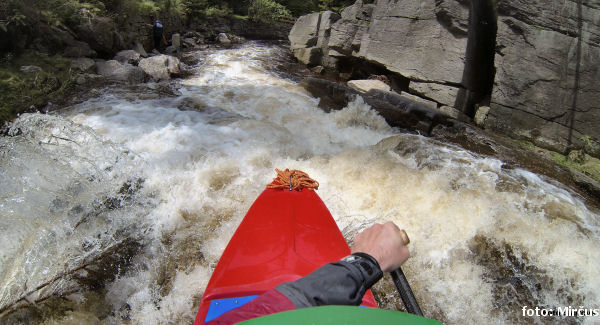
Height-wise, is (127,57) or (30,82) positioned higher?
(127,57)

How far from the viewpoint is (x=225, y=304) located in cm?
161

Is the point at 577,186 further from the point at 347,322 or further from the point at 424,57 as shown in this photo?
the point at 347,322

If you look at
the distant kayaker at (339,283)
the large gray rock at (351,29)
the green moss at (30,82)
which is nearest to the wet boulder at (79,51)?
the green moss at (30,82)

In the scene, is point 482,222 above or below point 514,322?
Result: above

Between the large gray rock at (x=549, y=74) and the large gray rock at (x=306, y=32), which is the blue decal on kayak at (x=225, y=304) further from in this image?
the large gray rock at (x=306, y=32)

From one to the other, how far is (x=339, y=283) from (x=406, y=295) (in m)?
0.31

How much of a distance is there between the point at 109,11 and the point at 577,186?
1101 cm

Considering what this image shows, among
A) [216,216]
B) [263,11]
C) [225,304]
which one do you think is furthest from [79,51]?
[263,11]

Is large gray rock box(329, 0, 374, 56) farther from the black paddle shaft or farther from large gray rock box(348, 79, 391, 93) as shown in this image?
the black paddle shaft

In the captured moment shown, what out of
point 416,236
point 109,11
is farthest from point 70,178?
point 109,11

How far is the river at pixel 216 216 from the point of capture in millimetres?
1941

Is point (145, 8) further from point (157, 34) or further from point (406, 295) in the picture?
point (406, 295)

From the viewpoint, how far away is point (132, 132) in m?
4.10

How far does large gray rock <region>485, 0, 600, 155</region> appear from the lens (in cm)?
434
